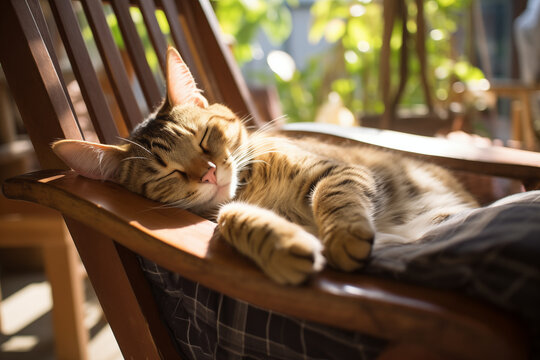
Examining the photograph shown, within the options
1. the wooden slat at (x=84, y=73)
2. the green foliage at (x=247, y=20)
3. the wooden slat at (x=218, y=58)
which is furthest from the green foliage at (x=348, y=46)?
the wooden slat at (x=84, y=73)

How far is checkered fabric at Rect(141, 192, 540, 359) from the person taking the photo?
55 centimetres

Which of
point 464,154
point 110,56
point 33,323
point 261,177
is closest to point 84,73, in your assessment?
point 110,56

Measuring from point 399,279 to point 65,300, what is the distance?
140cm

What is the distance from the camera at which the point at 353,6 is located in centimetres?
299

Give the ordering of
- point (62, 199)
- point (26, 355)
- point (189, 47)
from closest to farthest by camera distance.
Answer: point (62, 199), point (189, 47), point (26, 355)

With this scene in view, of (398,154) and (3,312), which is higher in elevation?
(398,154)

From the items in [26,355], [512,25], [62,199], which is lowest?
[26,355]

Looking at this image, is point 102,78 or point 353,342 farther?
point 102,78

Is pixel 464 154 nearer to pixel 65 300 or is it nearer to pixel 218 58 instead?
pixel 218 58

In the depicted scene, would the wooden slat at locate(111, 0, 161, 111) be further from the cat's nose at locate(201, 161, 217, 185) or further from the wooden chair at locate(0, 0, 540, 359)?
the cat's nose at locate(201, 161, 217, 185)

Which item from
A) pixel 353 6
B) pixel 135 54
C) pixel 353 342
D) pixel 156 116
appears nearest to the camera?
pixel 353 342

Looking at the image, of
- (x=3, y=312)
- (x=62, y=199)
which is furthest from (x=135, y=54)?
(x=3, y=312)

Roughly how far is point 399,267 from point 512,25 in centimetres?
466

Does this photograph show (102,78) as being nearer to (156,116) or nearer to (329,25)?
(156,116)
